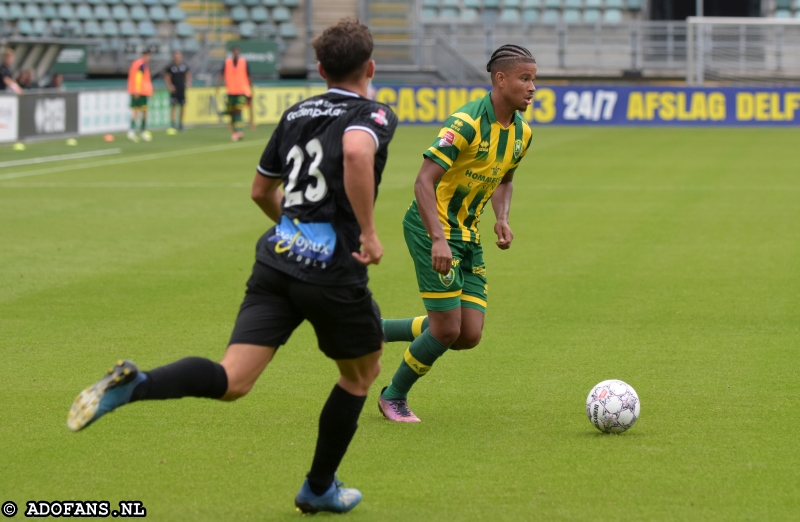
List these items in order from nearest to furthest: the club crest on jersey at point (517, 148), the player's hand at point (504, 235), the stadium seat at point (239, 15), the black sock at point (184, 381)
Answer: the black sock at point (184, 381)
the club crest on jersey at point (517, 148)
the player's hand at point (504, 235)
the stadium seat at point (239, 15)

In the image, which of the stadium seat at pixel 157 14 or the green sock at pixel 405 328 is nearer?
the green sock at pixel 405 328

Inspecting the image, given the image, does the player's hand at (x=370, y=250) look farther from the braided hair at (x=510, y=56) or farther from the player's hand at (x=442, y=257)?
the braided hair at (x=510, y=56)

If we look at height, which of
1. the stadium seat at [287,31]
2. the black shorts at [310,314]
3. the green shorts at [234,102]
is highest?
the stadium seat at [287,31]

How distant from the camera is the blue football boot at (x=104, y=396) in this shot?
149 inches

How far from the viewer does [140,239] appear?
39.5 ft

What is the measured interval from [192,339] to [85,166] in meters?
13.2

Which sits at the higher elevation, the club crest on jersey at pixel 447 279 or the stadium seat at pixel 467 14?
the stadium seat at pixel 467 14

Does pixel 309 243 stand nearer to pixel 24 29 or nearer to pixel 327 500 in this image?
pixel 327 500

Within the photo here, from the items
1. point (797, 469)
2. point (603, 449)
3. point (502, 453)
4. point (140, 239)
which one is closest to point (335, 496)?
point (502, 453)

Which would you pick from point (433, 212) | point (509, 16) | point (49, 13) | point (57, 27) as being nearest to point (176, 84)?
point (57, 27)

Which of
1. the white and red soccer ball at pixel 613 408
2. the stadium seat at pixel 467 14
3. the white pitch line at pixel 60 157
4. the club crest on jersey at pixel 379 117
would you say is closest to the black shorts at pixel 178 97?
the white pitch line at pixel 60 157

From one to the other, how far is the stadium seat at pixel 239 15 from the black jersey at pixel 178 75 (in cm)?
1130

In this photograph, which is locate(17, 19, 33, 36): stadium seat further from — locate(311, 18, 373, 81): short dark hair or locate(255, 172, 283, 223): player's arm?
locate(311, 18, 373, 81): short dark hair

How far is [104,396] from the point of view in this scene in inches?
151
